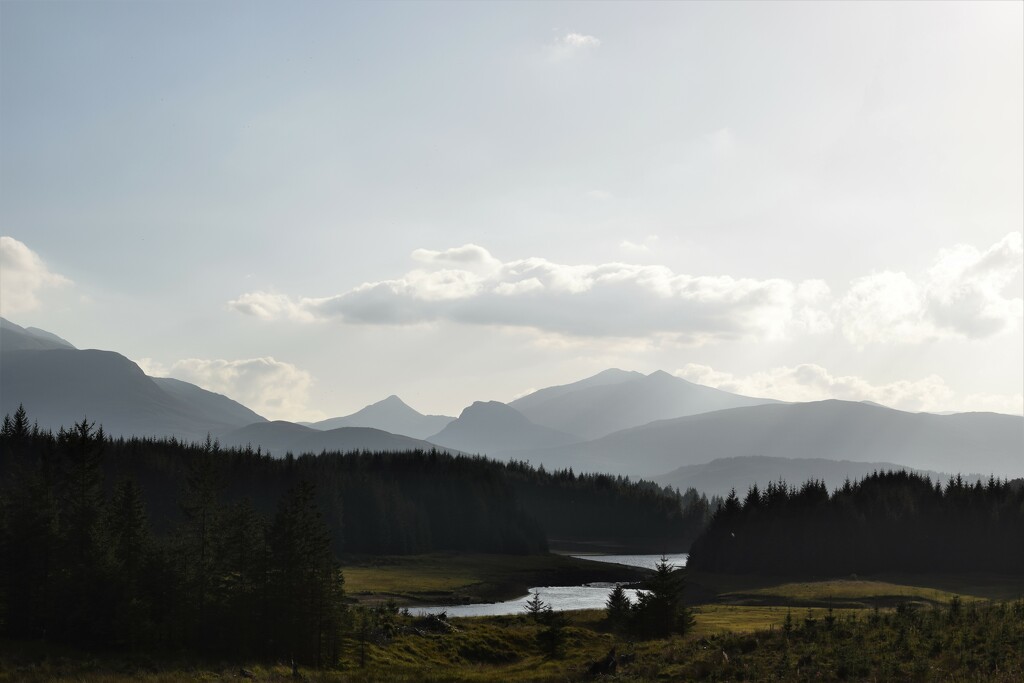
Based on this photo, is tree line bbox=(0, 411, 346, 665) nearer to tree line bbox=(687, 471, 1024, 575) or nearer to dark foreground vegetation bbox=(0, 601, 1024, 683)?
dark foreground vegetation bbox=(0, 601, 1024, 683)

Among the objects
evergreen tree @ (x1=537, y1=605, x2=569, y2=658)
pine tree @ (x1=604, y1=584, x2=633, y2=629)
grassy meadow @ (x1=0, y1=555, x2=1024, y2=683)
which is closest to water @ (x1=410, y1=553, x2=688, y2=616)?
pine tree @ (x1=604, y1=584, x2=633, y2=629)

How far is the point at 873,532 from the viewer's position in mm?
151625

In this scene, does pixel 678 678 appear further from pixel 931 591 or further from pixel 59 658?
pixel 931 591

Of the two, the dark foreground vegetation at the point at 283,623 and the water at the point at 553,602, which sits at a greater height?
the dark foreground vegetation at the point at 283,623

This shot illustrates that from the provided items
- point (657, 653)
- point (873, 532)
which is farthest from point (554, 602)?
point (873, 532)

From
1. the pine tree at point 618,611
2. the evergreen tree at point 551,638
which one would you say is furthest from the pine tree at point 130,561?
the pine tree at point 618,611

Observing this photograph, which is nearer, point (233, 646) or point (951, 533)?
point (233, 646)

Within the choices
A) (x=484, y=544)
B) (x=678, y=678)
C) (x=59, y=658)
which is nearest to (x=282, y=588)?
(x=59, y=658)

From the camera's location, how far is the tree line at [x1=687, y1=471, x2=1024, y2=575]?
476 feet

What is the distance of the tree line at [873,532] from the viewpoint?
476 ft

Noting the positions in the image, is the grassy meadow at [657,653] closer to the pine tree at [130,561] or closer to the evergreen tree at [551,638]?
the evergreen tree at [551,638]

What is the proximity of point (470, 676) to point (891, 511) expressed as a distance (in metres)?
124

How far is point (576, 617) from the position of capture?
84.8 metres

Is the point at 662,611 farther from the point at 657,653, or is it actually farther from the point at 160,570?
the point at 160,570
